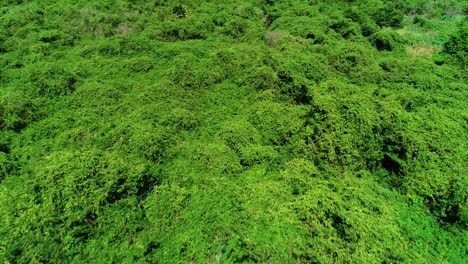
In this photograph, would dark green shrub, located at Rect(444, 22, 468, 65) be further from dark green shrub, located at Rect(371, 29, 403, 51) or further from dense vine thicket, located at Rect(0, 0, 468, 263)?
dark green shrub, located at Rect(371, 29, 403, 51)

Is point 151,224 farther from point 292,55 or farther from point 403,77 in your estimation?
point 403,77

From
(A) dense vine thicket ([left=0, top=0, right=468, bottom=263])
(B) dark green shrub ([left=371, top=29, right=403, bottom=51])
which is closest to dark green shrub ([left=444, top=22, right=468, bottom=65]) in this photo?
(A) dense vine thicket ([left=0, top=0, right=468, bottom=263])

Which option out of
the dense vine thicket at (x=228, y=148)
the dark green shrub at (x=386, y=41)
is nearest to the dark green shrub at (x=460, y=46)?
the dense vine thicket at (x=228, y=148)

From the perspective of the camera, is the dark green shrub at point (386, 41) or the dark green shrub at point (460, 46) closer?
the dark green shrub at point (460, 46)

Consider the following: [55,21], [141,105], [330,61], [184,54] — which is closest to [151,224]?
[141,105]

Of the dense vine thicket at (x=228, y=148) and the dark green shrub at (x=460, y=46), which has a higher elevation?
the dark green shrub at (x=460, y=46)

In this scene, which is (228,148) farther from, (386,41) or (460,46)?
(460,46)

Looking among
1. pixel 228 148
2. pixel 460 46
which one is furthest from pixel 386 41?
pixel 228 148

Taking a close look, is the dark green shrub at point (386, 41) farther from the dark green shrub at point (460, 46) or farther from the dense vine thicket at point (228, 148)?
the dark green shrub at point (460, 46)

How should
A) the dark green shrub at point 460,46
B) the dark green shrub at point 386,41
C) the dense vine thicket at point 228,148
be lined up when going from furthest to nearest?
the dark green shrub at point 386,41 < the dark green shrub at point 460,46 < the dense vine thicket at point 228,148
